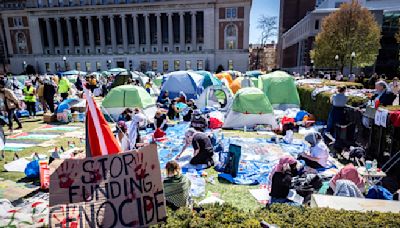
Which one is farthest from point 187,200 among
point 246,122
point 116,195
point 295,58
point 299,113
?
point 295,58

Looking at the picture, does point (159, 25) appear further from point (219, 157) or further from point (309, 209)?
point (309, 209)

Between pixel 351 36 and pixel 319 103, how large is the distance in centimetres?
2482

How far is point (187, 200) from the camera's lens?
437cm

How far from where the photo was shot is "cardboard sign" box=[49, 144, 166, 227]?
106 inches

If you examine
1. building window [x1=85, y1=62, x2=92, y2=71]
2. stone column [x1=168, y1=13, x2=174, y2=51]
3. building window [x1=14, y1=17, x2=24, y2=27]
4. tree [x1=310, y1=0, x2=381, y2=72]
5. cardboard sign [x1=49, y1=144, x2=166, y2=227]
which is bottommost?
cardboard sign [x1=49, y1=144, x2=166, y2=227]

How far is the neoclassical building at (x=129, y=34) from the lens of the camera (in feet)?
185

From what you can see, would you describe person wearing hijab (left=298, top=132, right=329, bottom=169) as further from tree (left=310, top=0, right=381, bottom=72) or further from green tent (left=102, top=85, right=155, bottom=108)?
tree (left=310, top=0, right=381, bottom=72)

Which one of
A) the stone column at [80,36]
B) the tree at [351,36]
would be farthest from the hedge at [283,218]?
the stone column at [80,36]

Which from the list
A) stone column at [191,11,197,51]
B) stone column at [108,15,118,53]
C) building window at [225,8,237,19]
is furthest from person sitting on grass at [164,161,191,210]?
stone column at [108,15,118,53]

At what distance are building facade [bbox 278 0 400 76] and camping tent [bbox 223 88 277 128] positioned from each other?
37.6m

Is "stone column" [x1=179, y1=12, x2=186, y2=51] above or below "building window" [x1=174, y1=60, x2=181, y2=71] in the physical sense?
above

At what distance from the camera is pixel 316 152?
6410mm

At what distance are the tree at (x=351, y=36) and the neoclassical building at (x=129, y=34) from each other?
85.8 feet

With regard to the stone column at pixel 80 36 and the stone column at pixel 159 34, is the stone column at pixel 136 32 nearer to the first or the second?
the stone column at pixel 159 34
